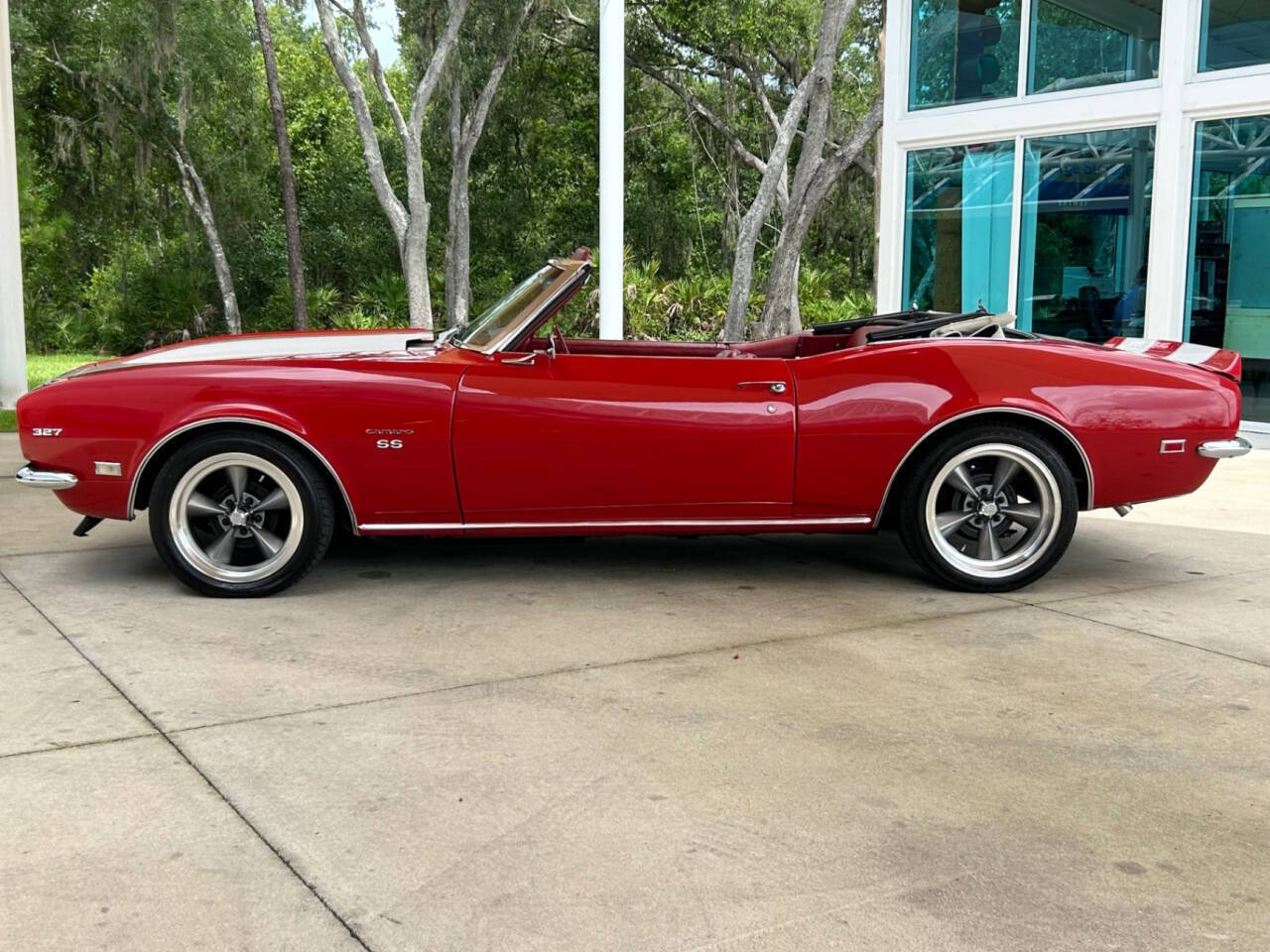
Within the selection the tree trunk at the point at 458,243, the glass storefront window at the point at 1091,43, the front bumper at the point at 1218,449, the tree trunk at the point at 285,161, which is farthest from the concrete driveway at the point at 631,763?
A: the tree trunk at the point at 458,243

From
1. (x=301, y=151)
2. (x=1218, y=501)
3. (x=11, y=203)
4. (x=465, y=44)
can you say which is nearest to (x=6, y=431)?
(x=11, y=203)

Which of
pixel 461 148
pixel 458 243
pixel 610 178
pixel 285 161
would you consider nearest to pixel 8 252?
pixel 610 178

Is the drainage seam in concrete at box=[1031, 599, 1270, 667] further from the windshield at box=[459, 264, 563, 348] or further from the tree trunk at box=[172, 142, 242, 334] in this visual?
the tree trunk at box=[172, 142, 242, 334]

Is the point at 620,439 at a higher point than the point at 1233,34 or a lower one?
lower

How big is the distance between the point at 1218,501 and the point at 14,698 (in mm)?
6872

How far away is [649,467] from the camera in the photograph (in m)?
5.04

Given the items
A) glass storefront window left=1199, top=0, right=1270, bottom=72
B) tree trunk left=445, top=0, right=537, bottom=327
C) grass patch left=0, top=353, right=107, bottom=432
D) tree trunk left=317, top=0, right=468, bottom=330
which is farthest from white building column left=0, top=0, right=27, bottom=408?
tree trunk left=445, top=0, right=537, bottom=327

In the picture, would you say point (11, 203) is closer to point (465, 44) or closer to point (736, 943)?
point (736, 943)

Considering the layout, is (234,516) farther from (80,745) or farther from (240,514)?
(80,745)

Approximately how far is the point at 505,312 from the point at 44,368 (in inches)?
904

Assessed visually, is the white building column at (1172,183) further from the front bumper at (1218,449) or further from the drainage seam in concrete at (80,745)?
the drainage seam in concrete at (80,745)

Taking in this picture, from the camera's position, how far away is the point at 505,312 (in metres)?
5.29

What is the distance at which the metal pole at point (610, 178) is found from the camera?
11.9m

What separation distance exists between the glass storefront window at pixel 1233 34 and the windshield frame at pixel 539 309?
817cm
